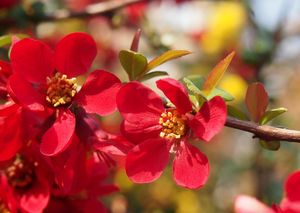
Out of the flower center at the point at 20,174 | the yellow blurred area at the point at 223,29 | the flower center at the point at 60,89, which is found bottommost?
the yellow blurred area at the point at 223,29

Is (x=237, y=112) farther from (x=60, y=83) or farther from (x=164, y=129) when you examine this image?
(x=60, y=83)

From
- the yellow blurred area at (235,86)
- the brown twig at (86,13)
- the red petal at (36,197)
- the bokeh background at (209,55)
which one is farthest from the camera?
the yellow blurred area at (235,86)

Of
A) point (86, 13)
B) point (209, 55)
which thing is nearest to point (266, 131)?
point (86, 13)

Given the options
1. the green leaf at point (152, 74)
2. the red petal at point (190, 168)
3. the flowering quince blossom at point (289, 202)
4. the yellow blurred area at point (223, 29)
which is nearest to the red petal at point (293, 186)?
the flowering quince blossom at point (289, 202)

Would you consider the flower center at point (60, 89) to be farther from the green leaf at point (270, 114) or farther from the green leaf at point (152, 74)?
the green leaf at point (270, 114)

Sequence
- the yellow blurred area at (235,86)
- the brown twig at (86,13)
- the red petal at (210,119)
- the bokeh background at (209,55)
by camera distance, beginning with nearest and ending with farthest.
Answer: the red petal at (210,119), the brown twig at (86,13), the bokeh background at (209,55), the yellow blurred area at (235,86)

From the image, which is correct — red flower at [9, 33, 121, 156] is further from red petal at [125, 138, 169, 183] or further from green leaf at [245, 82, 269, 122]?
green leaf at [245, 82, 269, 122]

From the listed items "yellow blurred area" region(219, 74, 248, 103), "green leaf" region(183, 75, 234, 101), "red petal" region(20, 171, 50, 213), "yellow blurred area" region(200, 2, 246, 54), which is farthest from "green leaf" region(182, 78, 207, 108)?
"yellow blurred area" region(200, 2, 246, 54)
